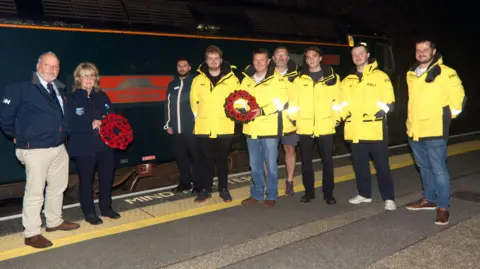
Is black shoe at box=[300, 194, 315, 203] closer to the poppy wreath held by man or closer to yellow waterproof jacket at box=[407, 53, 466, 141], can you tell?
the poppy wreath held by man

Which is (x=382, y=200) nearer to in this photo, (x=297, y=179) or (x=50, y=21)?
(x=297, y=179)

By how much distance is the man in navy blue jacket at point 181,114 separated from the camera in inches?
234

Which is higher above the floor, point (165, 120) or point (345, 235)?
point (165, 120)

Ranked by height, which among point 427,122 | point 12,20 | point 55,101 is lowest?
point 427,122

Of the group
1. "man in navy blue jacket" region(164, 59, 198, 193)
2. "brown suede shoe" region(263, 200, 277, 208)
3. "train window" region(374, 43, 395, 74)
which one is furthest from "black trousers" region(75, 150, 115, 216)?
"train window" region(374, 43, 395, 74)

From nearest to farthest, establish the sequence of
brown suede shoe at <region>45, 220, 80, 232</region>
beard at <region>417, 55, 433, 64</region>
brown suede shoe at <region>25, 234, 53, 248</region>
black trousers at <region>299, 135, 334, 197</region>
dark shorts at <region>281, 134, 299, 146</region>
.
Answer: brown suede shoe at <region>25, 234, 53, 248</region> → brown suede shoe at <region>45, 220, 80, 232</region> → beard at <region>417, 55, 433, 64</region> → black trousers at <region>299, 135, 334, 197</region> → dark shorts at <region>281, 134, 299, 146</region>

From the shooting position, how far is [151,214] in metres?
5.14

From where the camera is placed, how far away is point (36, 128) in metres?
4.02

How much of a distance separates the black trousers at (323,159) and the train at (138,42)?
7.21ft

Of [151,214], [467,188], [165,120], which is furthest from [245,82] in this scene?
[467,188]

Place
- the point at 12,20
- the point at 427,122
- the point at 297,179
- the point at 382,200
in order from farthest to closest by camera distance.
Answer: the point at 297,179
the point at 382,200
the point at 12,20
the point at 427,122

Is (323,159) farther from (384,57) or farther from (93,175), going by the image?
(384,57)

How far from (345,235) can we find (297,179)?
250 centimetres

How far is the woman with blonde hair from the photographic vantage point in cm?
461
